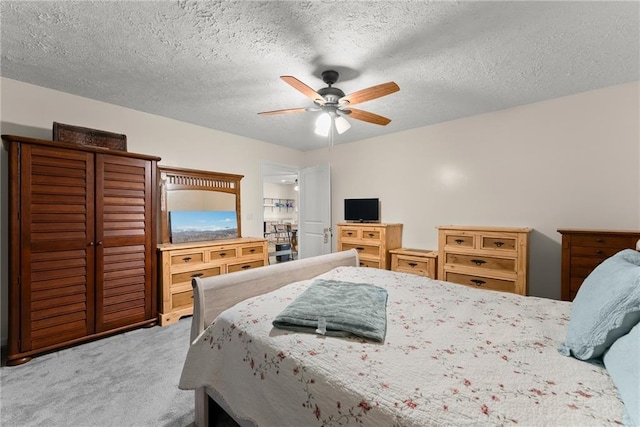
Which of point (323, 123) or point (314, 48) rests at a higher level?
point (314, 48)

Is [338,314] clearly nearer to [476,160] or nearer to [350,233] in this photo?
[350,233]

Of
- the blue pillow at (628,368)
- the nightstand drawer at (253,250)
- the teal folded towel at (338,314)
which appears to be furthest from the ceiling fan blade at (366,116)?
the nightstand drawer at (253,250)

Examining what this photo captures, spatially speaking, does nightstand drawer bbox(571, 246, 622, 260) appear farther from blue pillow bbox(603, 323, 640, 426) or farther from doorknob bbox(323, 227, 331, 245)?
doorknob bbox(323, 227, 331, 245)

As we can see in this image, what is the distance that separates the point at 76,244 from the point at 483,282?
4.07 metres

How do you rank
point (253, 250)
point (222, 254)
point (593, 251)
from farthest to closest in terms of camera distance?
point (253, 250) < point (222, 254) < point (593, 251)

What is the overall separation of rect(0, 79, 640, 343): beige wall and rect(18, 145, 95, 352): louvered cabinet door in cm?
55

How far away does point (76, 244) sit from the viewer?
238 centimetres

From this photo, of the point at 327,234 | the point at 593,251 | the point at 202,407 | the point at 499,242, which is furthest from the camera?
the point at 327,234

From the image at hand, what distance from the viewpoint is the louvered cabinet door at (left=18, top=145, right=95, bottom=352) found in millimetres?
2156

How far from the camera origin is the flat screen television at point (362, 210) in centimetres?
416

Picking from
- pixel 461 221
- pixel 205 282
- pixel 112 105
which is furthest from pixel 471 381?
pixel 112 105

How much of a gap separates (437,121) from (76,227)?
4156 millimetres

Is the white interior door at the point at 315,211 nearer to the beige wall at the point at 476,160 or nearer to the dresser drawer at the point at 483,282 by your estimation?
the beige wall at the point at 476,160

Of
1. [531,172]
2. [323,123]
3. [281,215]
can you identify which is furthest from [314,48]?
[281,215]
